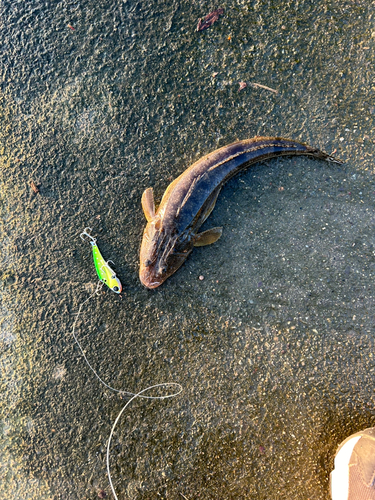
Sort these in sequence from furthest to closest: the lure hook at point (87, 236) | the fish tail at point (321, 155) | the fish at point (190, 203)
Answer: the lure hook at point (87, 236), the fish tail at point (321, 155), the fish at point (190, 203)

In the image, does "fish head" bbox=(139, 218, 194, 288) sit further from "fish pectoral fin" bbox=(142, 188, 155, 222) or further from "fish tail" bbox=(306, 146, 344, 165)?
"fish tail" bbox=(306, 146, 344, 165)

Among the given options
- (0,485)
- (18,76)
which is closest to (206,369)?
(0,485)

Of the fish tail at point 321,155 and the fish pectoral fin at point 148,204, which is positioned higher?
the fish pectoral fin at point 148,204

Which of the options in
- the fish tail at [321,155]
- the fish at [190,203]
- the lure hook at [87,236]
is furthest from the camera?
the lure hook at [87,236]

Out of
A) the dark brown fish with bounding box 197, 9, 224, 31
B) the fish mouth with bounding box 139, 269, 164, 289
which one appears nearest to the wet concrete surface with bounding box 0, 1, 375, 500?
the dark brown fish with bounding box 197, 9, 224, 31

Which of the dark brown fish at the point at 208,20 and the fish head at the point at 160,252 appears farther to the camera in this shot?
the dark brown fish at the point at 208,20

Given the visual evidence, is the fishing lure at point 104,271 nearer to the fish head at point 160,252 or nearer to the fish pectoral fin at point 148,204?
the fish head at point 160,252

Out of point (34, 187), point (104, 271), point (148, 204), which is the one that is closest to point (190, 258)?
point (148, 204)

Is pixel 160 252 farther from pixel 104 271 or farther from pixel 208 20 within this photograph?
pixel 208 20

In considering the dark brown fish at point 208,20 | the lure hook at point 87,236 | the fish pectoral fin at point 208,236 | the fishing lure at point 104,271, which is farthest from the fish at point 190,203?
the dark brown fish at point 208,20
